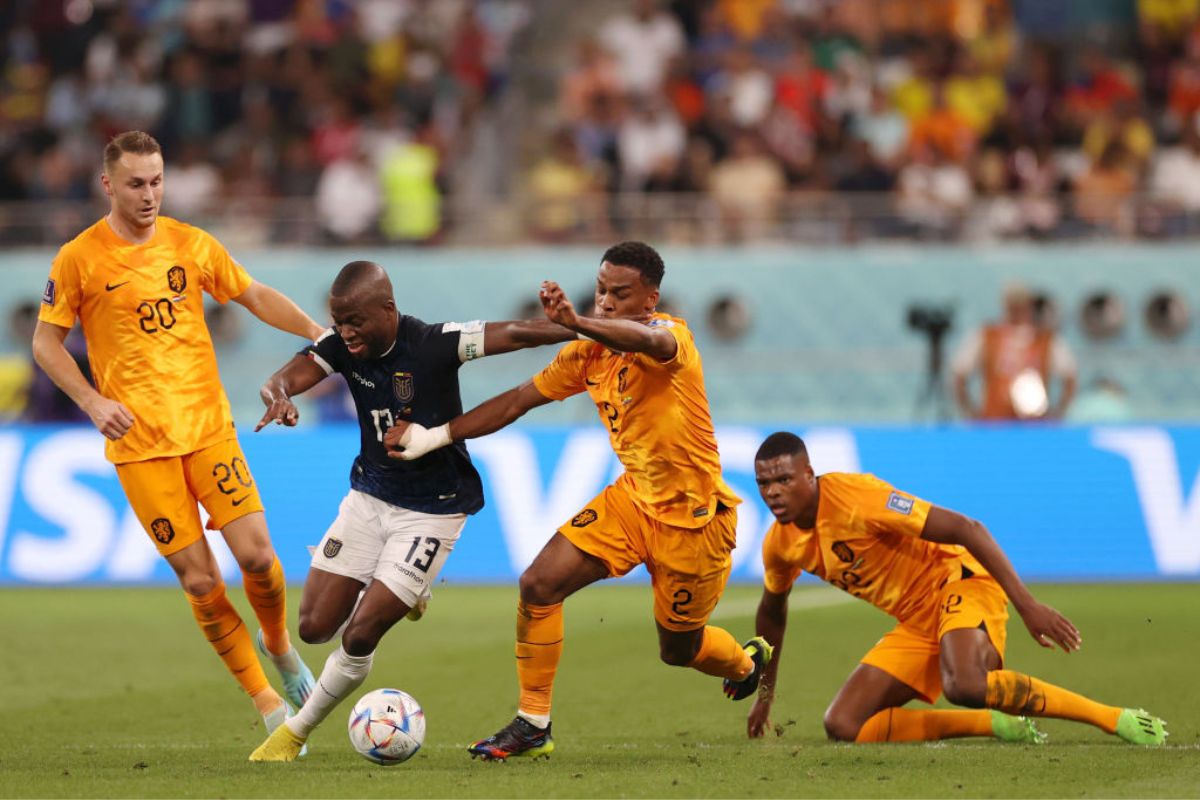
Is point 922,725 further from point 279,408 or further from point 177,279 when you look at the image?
point 177,279

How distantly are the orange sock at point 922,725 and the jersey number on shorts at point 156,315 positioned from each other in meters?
3.59

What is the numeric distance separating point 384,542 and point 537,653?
0.80 m

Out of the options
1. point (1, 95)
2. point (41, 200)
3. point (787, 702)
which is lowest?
point (787, 702)

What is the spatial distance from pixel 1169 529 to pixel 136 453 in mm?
8749

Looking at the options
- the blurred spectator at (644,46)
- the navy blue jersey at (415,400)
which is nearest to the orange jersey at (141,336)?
the navy blue jersey at (415,400)

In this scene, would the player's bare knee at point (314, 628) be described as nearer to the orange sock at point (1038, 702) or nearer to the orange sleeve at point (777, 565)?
the orange sleeve at point (777, 565)

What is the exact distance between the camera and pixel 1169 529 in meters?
13.7

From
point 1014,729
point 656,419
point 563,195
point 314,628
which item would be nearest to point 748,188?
point 563,195

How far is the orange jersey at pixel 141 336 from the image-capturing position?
306 inches

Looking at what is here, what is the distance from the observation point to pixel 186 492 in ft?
25.7

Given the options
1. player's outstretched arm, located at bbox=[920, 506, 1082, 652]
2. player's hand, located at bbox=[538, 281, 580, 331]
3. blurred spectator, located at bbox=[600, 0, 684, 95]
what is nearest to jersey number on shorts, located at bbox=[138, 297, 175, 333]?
player's hand, located at bbox=[538, 281, 580, 331]

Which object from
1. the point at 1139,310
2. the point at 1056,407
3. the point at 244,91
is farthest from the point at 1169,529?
the point at 244,91

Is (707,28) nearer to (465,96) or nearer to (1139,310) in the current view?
(465,96)

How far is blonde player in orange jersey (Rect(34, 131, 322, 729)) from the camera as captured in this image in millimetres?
7746
